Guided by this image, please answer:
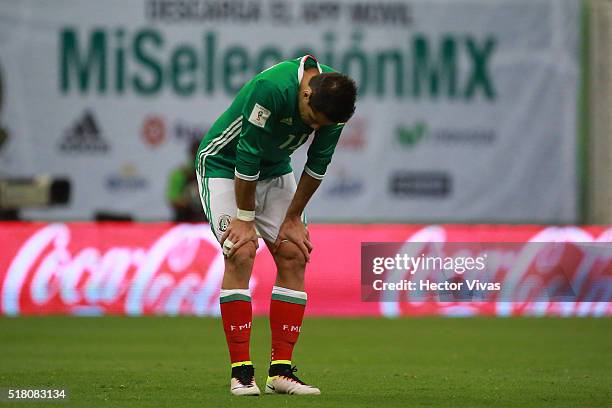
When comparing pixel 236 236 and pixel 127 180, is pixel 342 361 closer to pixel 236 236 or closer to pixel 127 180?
pixel 236 236

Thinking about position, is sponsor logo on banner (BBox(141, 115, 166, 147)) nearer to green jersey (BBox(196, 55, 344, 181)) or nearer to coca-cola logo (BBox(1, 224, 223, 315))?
coca-cola logo (BBox(1, 224, 223, 315))

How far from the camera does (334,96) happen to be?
6.61 m

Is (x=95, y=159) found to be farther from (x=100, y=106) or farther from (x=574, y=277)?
(x=574, y=277)

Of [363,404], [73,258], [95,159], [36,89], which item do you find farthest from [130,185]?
[363,404]

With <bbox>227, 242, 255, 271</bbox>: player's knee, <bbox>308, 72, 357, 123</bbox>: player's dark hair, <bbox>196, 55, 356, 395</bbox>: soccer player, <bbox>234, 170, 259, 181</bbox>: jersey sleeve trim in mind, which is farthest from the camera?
<bbox>227, 242, 255, 271</bbox>: player's knee

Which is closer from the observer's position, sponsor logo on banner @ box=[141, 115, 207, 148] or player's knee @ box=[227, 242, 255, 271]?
player's knee @ box=[227, 242, 255, 271]

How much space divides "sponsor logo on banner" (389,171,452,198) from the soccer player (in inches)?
474

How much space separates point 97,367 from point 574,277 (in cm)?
338

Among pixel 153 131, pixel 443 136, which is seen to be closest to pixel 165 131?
pixel 153 131

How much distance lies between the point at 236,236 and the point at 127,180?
12318 millimetres

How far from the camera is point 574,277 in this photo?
289 inches

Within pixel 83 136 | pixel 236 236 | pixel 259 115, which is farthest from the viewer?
pixel 83 136

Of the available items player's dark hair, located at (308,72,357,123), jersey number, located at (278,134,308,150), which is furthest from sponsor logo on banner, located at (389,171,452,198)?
player's dark hair, located at (308,72,357,123)

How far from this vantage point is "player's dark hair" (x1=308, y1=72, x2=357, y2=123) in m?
6.61
